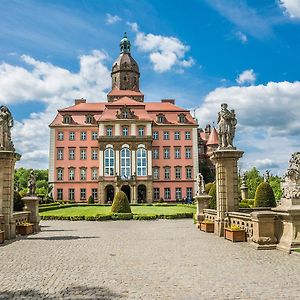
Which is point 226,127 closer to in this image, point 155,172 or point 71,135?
point 155,172

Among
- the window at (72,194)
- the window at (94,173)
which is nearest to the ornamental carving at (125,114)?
the window at (94,173)

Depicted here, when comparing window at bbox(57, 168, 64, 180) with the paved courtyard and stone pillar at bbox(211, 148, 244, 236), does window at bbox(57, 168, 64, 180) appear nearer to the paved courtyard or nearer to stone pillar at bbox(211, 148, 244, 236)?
stone pillar at bbox(211, 148, 244, 236)

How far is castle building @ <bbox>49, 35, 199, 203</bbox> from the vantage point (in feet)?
189

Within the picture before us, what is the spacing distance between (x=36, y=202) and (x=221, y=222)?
939 cm

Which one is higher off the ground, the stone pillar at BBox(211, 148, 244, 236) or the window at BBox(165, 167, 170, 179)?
the window at BBox(165, 167, 170, 179)

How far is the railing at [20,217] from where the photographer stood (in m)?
17.8

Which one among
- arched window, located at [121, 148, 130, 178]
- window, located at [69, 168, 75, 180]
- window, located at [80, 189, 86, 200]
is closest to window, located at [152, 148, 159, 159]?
arched window, located at [121, 148, 130, 178]

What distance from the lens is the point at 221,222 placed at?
16250mm

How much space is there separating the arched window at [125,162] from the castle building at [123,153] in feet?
0.46

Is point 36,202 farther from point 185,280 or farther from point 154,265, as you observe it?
point 185,280

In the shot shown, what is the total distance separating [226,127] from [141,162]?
137 ft

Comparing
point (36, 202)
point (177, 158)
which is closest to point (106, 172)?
point (177, 158)

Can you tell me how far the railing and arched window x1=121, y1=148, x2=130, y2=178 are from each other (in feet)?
124

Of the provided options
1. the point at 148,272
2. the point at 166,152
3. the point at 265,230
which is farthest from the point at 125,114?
the point at 148,272
